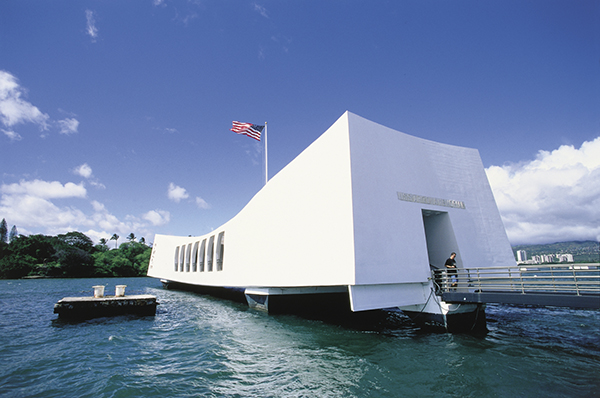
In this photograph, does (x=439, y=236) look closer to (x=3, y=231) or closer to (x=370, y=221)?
(x=370, y=221)

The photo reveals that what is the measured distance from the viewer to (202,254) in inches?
1047

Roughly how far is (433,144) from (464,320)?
25.3 ft

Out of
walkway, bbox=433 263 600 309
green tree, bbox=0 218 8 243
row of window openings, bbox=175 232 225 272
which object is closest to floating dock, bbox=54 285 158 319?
row of window openings, bbox=175 232 225 272

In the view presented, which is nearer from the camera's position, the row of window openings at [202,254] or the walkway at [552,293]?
the walkway at [552,293]

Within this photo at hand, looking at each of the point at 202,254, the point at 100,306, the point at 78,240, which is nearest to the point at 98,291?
the point at 100,306

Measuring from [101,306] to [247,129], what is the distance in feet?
39.4

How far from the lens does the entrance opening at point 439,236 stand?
1271cm

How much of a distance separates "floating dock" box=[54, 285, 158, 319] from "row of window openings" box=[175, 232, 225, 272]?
26.5 feet

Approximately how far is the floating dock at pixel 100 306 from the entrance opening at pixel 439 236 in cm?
1350

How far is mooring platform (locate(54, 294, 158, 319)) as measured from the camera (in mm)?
12945

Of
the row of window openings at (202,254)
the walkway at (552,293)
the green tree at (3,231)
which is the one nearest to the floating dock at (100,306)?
the row of window openings at (202,254)

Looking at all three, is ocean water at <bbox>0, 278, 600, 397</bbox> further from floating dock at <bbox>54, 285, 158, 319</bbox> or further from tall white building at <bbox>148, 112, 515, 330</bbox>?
tall white building at <bbox>148, 112, 515, 330</bbox>

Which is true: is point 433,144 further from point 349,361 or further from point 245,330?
point 245,330

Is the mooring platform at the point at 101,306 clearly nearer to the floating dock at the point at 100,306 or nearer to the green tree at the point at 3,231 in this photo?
the floating dock at the point at 100,306
